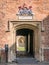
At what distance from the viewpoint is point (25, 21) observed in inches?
529

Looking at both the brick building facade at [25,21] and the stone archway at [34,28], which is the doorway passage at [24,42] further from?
Result: the brick building facade at [25,21]

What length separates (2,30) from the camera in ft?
43.9

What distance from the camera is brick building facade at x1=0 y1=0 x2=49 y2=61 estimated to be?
1338cm

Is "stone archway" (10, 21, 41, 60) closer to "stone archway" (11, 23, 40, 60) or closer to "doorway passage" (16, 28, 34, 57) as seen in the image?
"stone archway" (11, 23, 40, 60)

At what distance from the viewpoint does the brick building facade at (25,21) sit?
1338 cm

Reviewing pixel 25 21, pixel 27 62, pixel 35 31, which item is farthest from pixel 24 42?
pixel 27 62

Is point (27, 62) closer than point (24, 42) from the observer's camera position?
Yes

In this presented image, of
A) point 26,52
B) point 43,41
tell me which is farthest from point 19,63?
point 26,52

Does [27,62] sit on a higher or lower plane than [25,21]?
lower

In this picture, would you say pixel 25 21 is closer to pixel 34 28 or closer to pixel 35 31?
pixel 34 28

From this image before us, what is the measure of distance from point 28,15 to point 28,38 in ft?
8.73

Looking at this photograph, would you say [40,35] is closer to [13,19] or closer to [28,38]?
[13,19]

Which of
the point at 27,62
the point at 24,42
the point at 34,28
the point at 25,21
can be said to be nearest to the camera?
the point at 27,62

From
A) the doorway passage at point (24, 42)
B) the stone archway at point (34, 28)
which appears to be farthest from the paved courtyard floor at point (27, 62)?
the doorway passage at point (24, 42)
